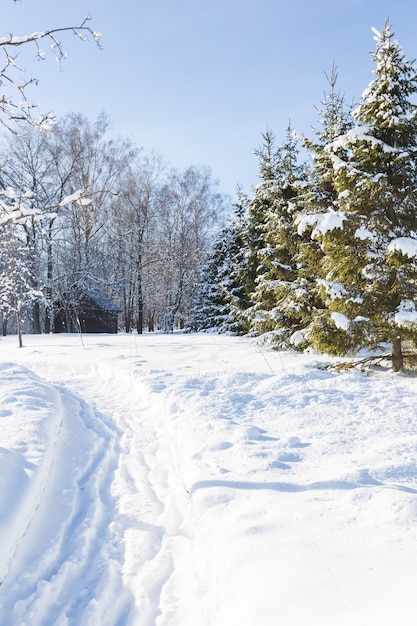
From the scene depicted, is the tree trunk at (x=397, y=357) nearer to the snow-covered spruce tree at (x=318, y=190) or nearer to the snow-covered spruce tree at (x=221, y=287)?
the snow-covered spruce tree at (x=318, y=190)

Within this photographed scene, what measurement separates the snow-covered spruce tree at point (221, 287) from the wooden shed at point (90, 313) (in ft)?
22.7

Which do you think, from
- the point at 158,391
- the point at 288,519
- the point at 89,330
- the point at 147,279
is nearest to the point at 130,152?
the point at 147,279

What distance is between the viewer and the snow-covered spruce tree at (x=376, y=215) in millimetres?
8227

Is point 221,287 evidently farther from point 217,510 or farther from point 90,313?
point 217,510

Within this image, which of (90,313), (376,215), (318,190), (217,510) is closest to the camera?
(217,510)

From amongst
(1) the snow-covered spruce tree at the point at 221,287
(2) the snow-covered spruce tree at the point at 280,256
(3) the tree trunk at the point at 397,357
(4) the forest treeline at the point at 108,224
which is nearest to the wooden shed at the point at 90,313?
(4) the forest treeline at the point at 108,224

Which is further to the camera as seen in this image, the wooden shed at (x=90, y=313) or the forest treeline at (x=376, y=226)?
the wooden shed at (x=90, y=313)

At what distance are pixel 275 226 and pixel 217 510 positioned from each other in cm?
1118

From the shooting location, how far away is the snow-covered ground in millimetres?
2369

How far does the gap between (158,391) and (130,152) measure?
80.6 ft

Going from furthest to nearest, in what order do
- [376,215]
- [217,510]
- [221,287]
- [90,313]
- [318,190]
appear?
[90,313] < [221,287] < [318,190] < [376,215] < [217,510]

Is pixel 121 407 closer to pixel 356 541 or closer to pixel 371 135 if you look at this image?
pixel 356 541

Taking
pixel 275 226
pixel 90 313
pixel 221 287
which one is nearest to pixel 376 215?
pixel 275 226

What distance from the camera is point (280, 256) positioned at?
13578 millimetres
